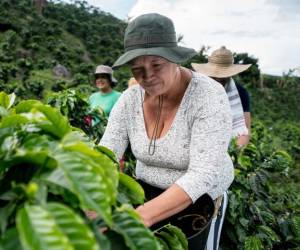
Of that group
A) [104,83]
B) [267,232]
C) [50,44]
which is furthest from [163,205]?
[50,44]

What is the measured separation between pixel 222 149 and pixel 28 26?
63.7 ft

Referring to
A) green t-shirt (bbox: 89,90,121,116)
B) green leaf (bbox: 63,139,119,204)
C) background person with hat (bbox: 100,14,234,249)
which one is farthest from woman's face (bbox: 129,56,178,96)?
green t-shirt (bbox: 89,90,121,116)

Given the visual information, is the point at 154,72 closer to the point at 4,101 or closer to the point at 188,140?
the point at 188,140

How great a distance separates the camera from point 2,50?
1545 centimetres

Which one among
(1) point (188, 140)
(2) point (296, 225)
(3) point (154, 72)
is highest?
(3) point (154, 72)

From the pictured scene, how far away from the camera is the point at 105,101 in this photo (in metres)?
4.03

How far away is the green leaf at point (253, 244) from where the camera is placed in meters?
2.71

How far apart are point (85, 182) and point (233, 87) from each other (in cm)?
217

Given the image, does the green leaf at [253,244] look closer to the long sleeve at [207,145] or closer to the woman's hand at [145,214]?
the long sleeve at [207,145]

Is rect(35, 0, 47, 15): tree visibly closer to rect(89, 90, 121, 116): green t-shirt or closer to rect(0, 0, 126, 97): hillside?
rect(0, 0, 126, 97): hillside

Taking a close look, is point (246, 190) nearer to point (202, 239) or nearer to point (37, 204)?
point (202, 239)

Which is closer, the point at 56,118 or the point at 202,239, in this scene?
the point at 56,118

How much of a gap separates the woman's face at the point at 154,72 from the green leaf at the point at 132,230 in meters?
0.66

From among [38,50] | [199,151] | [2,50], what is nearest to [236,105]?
[199,151]
